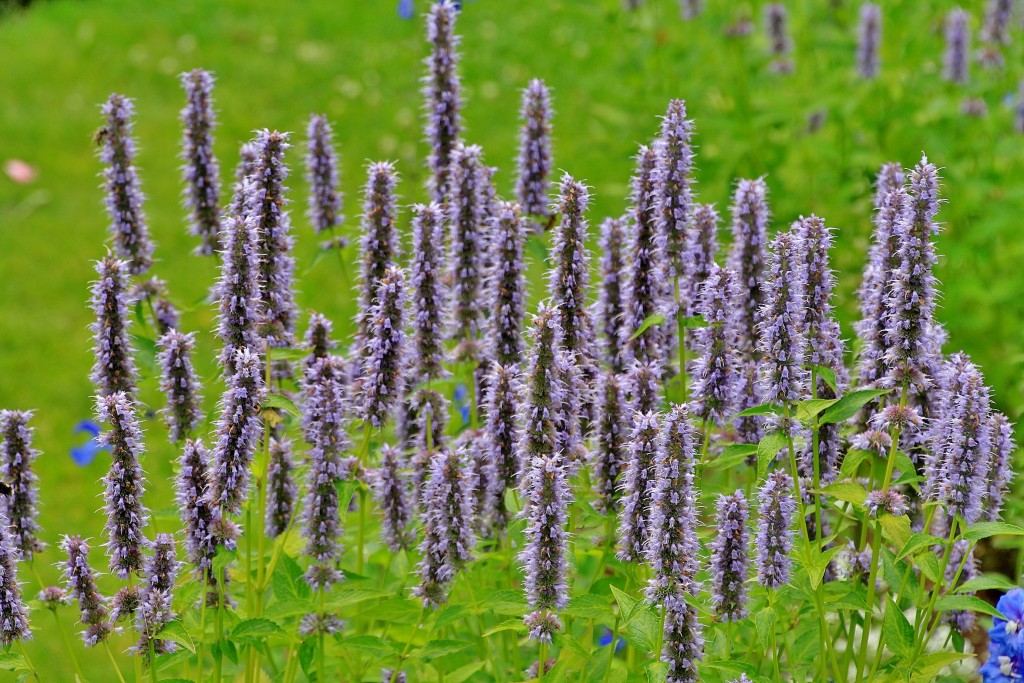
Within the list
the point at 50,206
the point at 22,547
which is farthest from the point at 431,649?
the point at 50,206

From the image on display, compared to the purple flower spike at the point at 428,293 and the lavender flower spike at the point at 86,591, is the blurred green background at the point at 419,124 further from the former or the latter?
the purple flower spike at the point at 428,293

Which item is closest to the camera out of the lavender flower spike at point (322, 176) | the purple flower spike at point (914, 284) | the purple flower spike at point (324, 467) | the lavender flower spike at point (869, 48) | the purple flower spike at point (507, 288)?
the purple flower spike at point (914, 284)

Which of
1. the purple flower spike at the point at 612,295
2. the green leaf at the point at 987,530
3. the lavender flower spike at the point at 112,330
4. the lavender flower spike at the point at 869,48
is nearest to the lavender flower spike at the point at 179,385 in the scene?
the lavender flower spike at the point at 112,330

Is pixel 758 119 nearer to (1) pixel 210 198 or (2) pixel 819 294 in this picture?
(1) pixel 210 198

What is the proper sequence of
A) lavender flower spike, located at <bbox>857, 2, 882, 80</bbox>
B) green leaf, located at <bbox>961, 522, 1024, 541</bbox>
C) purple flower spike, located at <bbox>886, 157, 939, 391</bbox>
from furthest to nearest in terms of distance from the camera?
lavender flower spike, located at <bbox>857, 2, 882, 80</bbox>
purple flower spike, located at <bbox>886, 157, 939, 391</bbox>
green leaf, located at <bbox>961, 522, 1024, 541</bbox>

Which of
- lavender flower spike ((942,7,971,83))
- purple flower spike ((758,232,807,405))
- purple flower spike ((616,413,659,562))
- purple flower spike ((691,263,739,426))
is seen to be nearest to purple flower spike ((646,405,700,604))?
purple flower spike ((616,413,659,562))

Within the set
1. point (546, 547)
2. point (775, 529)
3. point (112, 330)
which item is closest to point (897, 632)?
point (775, 529)

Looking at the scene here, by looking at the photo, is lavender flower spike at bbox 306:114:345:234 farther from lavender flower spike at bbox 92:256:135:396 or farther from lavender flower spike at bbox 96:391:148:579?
lavender flower spike at bbox 96:391:148:579

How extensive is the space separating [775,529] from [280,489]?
165 cm

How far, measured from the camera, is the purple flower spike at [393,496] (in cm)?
403

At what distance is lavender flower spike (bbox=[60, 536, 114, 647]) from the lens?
142 inches

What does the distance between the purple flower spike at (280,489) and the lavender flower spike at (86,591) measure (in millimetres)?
677

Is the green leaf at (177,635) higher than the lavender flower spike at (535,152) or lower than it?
lower

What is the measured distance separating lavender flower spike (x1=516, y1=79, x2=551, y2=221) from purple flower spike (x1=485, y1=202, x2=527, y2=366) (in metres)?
0.72
